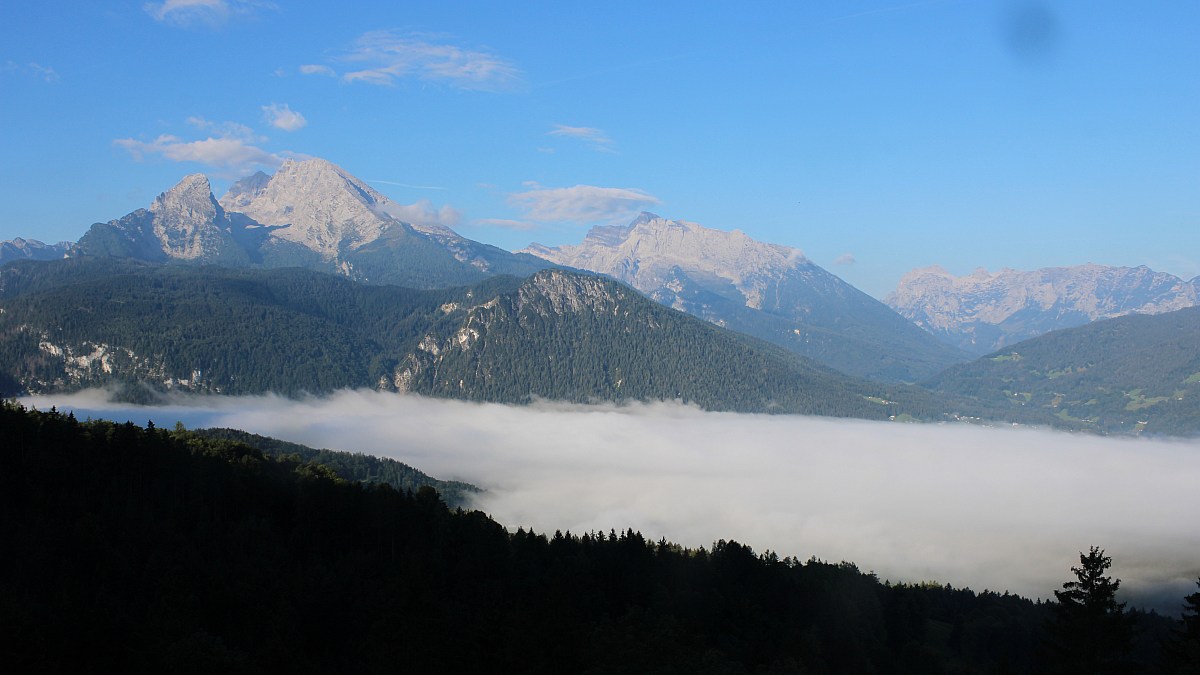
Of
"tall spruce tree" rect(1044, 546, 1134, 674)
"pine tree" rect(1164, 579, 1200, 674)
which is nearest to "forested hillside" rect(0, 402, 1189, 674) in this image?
"tall spruce tree" rect(1044, 546, 1134, 674)

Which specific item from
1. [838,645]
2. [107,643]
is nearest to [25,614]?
[107,643]

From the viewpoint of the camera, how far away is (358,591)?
95.1m

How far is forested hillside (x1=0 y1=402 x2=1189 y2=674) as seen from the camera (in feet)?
213

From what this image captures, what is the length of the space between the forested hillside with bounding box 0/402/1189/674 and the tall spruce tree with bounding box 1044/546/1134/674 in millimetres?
1380

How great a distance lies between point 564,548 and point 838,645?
41.7 m

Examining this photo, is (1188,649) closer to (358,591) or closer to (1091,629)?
(1091,629)

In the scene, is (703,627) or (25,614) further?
(703,627)

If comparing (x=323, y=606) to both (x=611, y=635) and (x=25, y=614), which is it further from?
(x=611, y=635)

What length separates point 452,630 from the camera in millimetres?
71438

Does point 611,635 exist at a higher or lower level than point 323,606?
higher

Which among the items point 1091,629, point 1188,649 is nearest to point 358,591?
point 1091,629

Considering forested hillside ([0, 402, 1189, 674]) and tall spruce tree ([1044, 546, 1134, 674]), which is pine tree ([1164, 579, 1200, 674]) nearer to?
tall spruce tree ([1044, 546, 1134, 674])

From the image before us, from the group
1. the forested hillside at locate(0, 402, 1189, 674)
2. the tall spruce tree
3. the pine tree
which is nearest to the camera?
the pine tree

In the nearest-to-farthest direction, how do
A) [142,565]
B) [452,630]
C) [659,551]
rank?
1. [452,630]
2. [142,565]
3. [659,551]
